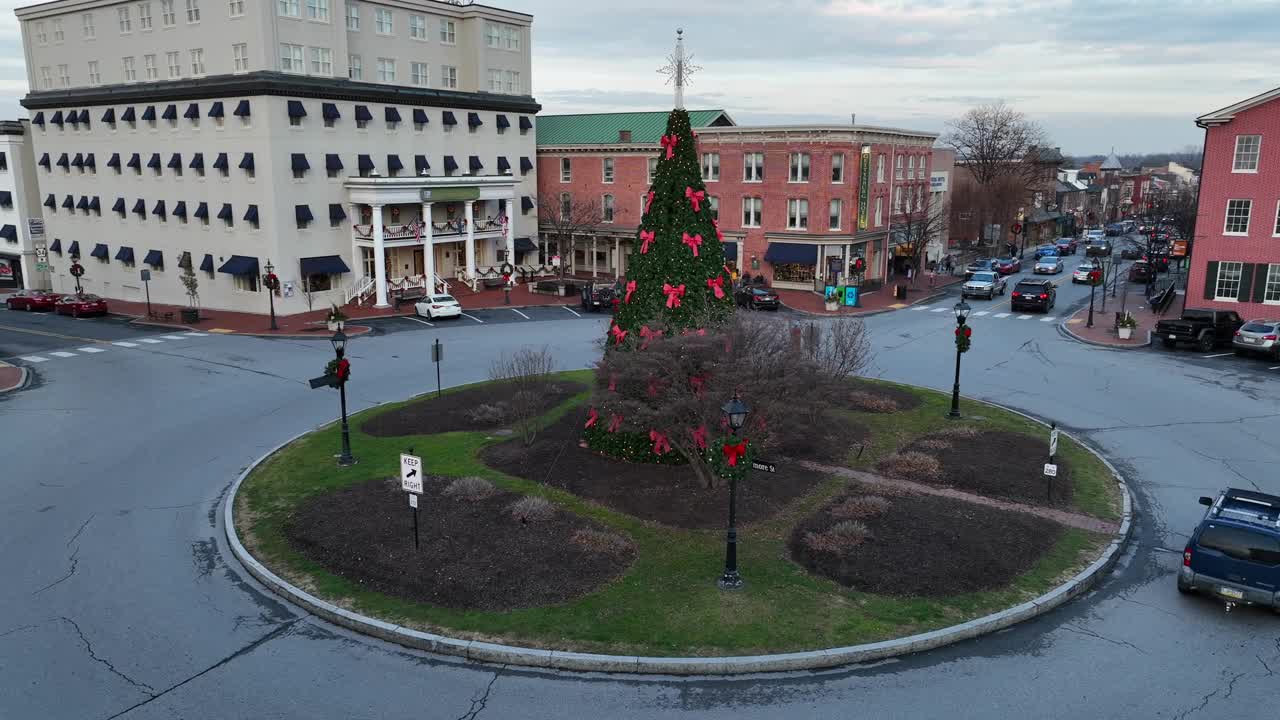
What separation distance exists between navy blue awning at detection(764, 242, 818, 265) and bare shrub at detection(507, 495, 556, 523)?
40615 millimetres

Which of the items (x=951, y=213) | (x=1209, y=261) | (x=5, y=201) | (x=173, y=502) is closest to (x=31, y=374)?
(x=173, y=502)

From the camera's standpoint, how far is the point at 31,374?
33.3 m

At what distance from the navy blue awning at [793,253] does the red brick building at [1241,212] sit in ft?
68.7

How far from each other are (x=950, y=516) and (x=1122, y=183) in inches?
6717

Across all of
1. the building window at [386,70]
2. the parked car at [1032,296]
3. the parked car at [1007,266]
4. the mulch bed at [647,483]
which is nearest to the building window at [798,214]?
the parked car at [1032,296]

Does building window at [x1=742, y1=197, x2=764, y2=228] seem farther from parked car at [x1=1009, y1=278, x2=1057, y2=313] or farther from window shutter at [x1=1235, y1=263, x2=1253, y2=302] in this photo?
window shutter at [x1=1235, y1=263, x2=1253, y2=302]

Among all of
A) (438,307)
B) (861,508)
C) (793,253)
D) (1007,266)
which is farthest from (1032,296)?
(861,508)

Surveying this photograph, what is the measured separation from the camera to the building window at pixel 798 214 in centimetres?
5631

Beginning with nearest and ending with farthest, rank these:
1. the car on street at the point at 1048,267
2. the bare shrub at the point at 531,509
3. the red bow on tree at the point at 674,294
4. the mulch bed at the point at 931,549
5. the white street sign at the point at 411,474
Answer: the mulch bed at the point at 931,549 < the white street sign at the point at 411,474 < the bare shrub at the point at 531,509 < the red bow on tree at the point at 674,294 < the car on street at the point at 1048,267

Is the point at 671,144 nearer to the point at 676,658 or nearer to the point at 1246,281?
the point at 676,658

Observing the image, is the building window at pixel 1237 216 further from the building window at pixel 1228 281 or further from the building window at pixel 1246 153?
the building window at pixel 1228 281

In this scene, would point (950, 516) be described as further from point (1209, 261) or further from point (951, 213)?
point (951, 213)

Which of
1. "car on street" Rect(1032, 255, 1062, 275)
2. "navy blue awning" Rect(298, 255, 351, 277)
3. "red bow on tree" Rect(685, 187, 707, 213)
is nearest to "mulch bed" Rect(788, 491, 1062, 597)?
"red bow on tree" Rect(685, 187, 707, 213)

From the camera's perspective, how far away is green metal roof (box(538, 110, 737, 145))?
2427 inches
